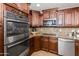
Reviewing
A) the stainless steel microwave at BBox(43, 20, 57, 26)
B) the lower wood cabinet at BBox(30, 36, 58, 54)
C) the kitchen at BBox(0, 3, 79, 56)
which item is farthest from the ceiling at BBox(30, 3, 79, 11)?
the lower wood cabinet at BBox(30, 36, 58, 54)

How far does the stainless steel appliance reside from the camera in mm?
1498

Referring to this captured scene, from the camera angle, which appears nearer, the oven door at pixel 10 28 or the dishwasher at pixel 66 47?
the oven door at pixel 10 28

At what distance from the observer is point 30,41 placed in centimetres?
170

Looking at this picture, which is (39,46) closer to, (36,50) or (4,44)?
(36,50)

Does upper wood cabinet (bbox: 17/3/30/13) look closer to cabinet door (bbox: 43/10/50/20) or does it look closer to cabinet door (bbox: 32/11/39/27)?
cabinet door (bbox: 32/11/39/27)

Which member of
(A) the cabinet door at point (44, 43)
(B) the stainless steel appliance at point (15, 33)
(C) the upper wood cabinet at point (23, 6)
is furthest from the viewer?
(A) the cabinet door at point (44, 43)

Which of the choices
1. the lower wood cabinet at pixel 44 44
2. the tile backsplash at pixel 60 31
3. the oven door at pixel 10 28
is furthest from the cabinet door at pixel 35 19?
the oven door at pixel 10 28

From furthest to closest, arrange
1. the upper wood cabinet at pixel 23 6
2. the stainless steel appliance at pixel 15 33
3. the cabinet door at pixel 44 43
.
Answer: the cabinet door at pixel 44 43 < the upper wood cabinet at pixel 23 6 < the stainless steel appliance at pixel 15 33

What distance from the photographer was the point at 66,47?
5.63 feet

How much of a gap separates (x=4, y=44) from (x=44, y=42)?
62 centimetres

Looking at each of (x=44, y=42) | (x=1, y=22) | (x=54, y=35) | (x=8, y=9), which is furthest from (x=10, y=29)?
(x=54, y=35)

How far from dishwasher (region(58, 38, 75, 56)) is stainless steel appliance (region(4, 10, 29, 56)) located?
53cm

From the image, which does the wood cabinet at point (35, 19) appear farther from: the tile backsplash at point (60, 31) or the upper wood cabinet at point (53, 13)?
the upper wood cabinet at point (53, 13)

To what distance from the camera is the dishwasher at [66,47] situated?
168 centimetres
